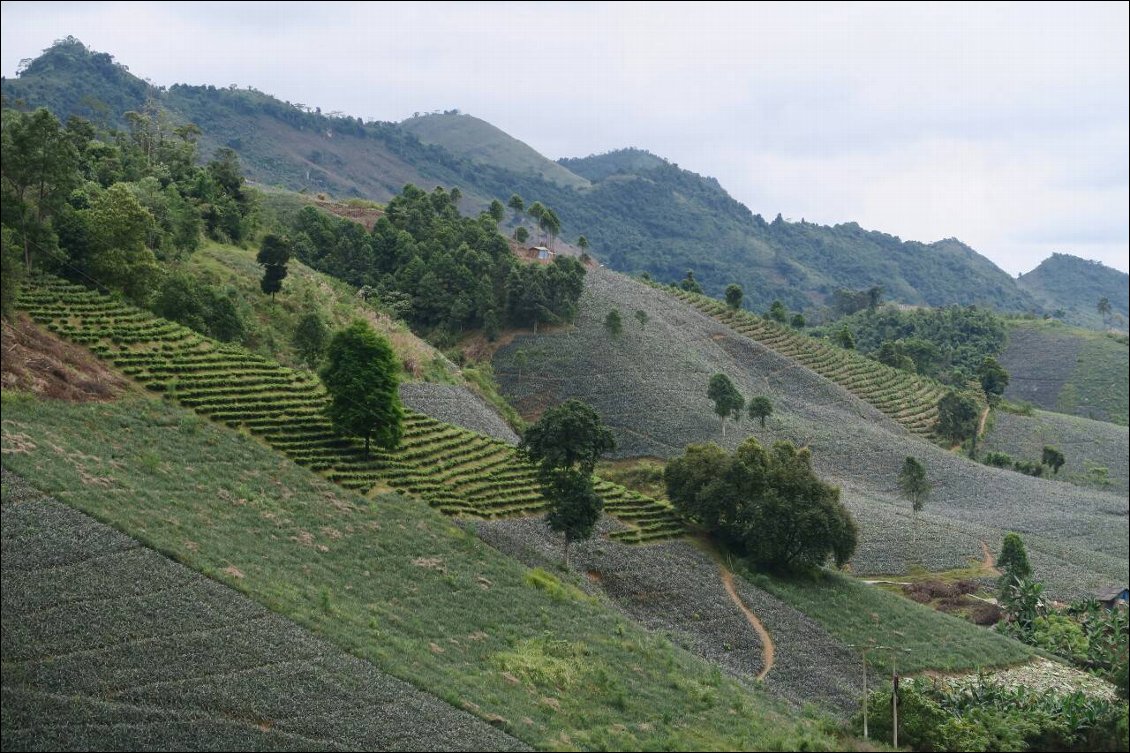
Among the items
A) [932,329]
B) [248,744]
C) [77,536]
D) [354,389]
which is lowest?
[248,744]

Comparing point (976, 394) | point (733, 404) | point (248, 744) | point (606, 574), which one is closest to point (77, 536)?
point (248, 744)

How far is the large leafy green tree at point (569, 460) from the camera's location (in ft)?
145

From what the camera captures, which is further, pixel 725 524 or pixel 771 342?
pixel 771 342

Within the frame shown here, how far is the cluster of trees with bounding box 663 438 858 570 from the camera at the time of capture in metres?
50.1

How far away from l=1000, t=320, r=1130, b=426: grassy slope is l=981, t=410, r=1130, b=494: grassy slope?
94.2ft

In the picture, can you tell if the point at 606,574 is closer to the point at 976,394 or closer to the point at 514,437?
the point at 514,437

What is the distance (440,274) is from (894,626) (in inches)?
2453

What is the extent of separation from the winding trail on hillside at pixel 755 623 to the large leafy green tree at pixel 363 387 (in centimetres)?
1816

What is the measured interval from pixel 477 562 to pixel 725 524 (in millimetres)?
17860

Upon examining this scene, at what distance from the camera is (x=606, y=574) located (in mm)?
46250

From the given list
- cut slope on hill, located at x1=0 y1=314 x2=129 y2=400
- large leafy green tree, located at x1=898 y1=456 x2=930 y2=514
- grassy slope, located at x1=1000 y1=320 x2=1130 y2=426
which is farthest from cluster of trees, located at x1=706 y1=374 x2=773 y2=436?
grassy slope, located at x1=1000 y1=320 x2=1130 y2=426

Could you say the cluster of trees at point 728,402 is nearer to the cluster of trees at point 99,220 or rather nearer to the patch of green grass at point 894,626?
the patch of green grass at point 894,626

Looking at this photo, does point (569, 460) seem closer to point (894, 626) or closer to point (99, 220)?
point (894, 626)

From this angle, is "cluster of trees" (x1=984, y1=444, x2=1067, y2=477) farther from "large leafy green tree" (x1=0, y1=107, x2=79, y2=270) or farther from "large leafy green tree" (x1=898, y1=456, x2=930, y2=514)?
"large leafy green tree" (x1=0, y1=107, x2=79, y2=270)
